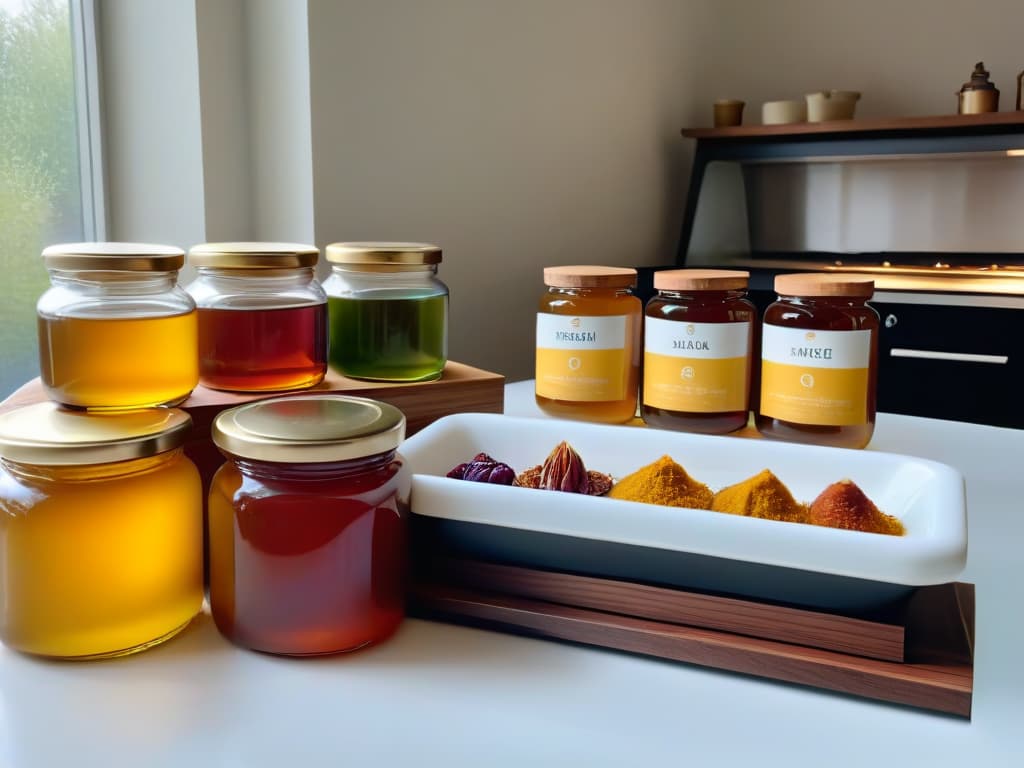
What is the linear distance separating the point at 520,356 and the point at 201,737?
1.59 meters

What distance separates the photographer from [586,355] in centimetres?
94

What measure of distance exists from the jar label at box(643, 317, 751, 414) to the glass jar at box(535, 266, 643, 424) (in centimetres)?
5

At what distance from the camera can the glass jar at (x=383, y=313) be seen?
32.4 inches

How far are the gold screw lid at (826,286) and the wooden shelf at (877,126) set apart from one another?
4.78 ft

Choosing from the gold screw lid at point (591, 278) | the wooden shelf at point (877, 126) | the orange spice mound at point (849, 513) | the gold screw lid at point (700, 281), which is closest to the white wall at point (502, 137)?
the wooden shelf at point (877, 126)

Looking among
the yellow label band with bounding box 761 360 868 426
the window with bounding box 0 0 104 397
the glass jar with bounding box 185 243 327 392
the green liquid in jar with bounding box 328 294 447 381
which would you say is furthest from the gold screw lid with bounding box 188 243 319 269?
the window with bounding box 0 0 104 397

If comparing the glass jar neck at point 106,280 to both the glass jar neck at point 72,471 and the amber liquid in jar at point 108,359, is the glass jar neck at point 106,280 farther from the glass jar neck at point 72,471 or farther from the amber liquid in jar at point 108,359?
the glass jar neck at point 72,471

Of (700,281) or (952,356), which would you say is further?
(952,356)

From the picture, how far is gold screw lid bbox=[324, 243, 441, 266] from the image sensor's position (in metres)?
0.81

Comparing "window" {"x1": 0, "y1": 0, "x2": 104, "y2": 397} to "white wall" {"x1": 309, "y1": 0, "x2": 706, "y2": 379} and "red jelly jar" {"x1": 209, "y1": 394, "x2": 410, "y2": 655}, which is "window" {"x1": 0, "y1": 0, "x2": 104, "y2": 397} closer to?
"white wall" {"x1": 309, "y1": 0, "x2": 706, "y2": 379}

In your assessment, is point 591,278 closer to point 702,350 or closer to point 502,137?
point 702,350

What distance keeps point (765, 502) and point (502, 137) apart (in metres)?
1.39

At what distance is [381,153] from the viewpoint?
1571 millimetres

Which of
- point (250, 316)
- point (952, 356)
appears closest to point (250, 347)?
point (250, 316)
